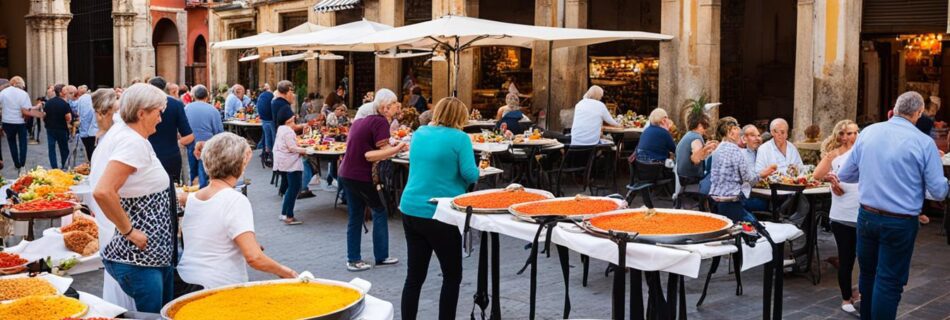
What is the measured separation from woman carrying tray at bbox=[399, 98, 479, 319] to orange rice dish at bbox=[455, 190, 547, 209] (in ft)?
0.53

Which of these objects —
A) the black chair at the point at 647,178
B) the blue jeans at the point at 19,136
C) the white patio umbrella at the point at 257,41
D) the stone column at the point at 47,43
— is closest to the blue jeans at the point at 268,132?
the white patio umbrella at the point at 257,41

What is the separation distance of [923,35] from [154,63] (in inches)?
1015

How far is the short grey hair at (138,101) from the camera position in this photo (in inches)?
183

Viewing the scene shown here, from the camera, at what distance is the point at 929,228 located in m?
10.7

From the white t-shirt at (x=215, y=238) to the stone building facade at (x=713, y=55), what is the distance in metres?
11.3

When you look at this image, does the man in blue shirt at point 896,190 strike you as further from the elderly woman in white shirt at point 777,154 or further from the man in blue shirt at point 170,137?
the man in blue shirt at point 170,137

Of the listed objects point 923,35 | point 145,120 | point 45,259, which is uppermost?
point 923,35

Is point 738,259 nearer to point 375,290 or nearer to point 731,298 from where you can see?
point 731,298

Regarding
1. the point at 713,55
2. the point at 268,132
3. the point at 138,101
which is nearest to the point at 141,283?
the point at 138,101

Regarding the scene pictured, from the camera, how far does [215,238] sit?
4.43 metres

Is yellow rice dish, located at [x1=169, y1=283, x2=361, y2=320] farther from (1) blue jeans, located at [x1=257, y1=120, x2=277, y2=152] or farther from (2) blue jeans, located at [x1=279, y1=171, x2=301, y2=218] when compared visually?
(1) blue jeans, located at [x1=257, y1=120, x2=277, y2=152]

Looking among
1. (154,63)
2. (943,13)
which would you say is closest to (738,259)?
(943,13)

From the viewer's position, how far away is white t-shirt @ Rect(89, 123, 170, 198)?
14.8 feet

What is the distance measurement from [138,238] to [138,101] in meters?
0.64
